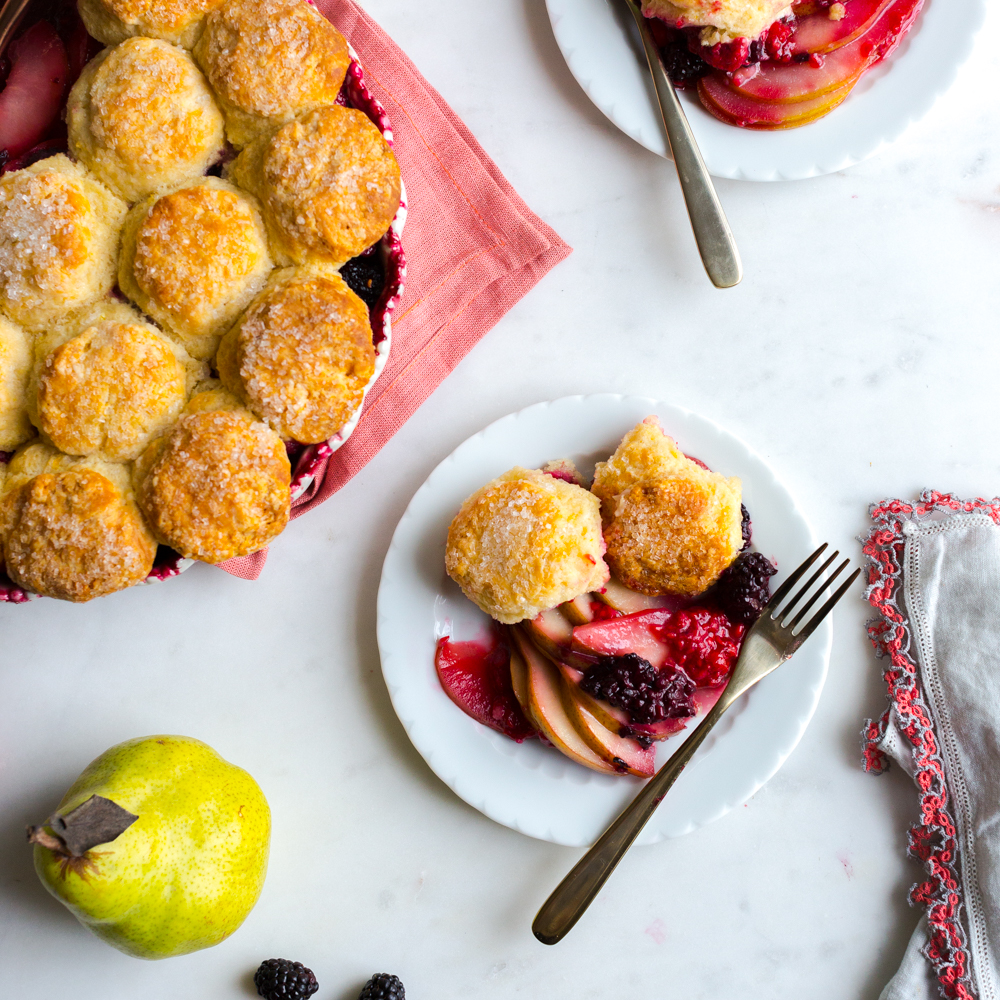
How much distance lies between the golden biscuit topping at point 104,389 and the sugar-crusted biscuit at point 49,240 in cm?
9

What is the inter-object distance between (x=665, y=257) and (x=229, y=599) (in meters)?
1.31

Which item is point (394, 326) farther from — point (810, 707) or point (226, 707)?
point (810, 707)

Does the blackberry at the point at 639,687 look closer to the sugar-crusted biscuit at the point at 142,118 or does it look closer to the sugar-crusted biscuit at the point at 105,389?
the sugar-crusted biscuit at the point at 105,389

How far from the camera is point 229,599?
1.99 metres

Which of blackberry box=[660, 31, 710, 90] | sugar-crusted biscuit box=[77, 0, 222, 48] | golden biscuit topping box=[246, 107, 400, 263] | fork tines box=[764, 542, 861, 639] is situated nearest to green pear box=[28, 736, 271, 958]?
golden biscuit topping box=[246, 107, 400, 263]

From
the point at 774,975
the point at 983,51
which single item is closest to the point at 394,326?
the point at 983,51

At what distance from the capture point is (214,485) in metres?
1.44

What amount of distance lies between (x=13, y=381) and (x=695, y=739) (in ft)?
4.83

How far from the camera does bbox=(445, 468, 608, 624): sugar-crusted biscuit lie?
5.39 ft

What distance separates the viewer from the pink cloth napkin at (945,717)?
6.12 ft

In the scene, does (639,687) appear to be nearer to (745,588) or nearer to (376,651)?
(745,588)

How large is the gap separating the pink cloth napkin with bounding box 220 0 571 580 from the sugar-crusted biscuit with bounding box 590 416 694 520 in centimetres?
44

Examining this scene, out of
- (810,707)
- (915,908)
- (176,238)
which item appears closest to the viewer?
(176,238)

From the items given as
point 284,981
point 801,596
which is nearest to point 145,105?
point 801,596
